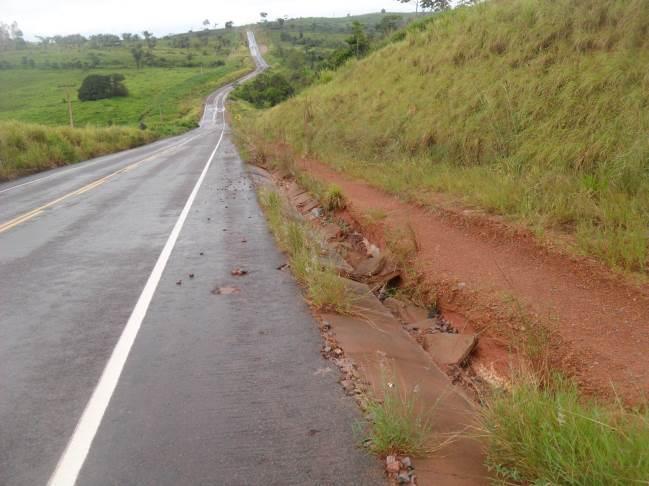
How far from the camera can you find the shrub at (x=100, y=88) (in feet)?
278

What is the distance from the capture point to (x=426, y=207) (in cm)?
1041

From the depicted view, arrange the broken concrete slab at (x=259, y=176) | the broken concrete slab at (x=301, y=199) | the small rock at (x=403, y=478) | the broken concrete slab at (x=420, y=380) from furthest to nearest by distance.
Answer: the broken concrete slab at (x=259, y=176)
the broken concrete slab at (x=301, y=199)
the broken concrete slab at (x=420, y=380)
the small rock at (x=403, y=478)

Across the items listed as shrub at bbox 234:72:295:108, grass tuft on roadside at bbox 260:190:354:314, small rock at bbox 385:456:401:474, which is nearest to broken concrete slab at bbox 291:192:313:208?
grass tuft on roadside at bbox 260:190:354:314

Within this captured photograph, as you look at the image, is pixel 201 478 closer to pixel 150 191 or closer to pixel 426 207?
pixel 426 207

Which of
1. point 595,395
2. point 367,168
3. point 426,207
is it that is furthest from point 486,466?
point 367,168

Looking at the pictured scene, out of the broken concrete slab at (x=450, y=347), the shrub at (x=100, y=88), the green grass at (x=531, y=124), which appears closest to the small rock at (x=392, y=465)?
the broken concrete slab at (x=450, y=347)

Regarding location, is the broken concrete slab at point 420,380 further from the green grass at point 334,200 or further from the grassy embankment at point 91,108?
the grassy embankment at point 91,108

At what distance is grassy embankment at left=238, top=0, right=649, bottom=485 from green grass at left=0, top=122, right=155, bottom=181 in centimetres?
1228

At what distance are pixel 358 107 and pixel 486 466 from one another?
19995 millimetres

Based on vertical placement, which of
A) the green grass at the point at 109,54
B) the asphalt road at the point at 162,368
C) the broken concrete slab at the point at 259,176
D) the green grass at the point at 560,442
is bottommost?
the broken concrete slab at the point at 259,176

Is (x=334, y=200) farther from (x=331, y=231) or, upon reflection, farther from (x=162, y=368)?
(x=162, y=368)

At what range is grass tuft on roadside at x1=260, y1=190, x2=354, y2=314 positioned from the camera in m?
6.29

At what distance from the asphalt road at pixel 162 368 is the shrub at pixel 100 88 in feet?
272

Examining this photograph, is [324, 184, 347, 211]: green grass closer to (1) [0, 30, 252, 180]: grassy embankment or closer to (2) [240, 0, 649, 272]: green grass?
(2) [240, 0, 649, 272]: green grass
